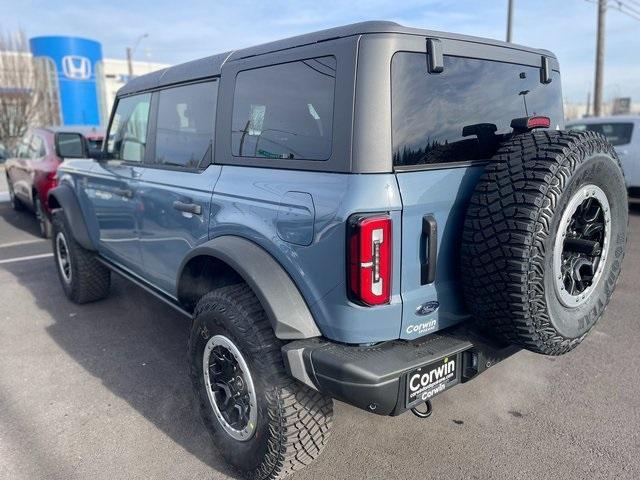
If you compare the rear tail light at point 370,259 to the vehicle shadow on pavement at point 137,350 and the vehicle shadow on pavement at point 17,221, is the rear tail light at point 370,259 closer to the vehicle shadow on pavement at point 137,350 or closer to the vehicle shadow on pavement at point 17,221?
the vehicle shadow on pavement at point 137,350

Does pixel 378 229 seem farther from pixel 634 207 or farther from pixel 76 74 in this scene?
pixel 76 74

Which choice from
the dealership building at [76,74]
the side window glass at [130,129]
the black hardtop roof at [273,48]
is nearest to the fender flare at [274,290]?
the black hardtop roof at [273,48]

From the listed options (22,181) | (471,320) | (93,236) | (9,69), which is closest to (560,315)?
(471,320)

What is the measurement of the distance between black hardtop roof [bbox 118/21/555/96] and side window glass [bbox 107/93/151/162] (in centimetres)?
11

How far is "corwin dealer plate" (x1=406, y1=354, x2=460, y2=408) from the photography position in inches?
77.4

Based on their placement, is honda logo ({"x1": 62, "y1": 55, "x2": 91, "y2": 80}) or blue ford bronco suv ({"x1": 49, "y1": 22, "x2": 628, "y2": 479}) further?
honda logo ({"x1": 62, "y1": 55, "x2": 91, "y2": 80})

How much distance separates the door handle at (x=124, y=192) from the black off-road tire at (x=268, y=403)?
145cm

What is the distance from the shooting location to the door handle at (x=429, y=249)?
6.56 ft

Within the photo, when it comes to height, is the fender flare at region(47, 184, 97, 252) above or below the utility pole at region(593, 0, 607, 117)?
below

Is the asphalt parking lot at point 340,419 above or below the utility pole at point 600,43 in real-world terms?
below

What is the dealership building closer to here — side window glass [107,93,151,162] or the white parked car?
the white parked car

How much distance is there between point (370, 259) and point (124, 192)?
2.31 m

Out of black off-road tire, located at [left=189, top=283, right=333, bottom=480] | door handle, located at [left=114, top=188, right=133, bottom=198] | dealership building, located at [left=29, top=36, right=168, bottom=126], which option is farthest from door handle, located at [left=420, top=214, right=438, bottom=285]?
dealership building, located at [left=29, top=36, right=168, bottom=126]

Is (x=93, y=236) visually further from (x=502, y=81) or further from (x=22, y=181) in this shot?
(x=22, y=181)
